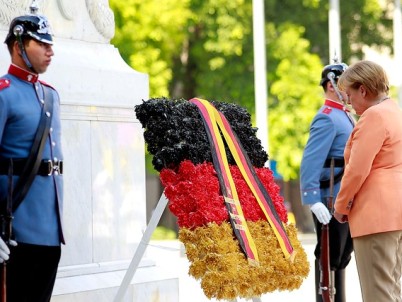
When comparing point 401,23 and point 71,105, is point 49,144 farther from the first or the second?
point 401,23

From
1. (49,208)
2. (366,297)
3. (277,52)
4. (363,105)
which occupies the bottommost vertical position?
(366,297)

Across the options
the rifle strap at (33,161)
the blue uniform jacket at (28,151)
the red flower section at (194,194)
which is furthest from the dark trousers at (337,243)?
the rifle strap at (33,161)

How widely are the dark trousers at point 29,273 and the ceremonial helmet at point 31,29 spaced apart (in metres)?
1.08

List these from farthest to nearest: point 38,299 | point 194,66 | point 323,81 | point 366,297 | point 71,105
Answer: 1. point 194,66
2. point 323,81
3. point 71,105
4. point 366,297
5. point 38,299

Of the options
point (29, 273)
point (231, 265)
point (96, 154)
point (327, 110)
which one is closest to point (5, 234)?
point (29, 273)

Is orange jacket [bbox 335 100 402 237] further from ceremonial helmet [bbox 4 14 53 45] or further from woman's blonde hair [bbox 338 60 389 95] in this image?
ceremonial helmet [bbox 4 14 53 45]

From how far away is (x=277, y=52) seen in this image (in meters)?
28.1

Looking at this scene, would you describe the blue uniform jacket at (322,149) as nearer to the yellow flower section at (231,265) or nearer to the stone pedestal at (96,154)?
the stone pedestal at (96,154)

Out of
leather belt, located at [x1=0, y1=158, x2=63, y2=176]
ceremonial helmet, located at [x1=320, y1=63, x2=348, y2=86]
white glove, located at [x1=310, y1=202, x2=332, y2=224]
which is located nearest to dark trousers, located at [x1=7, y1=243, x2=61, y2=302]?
leather belt, located at [x1=0, y1=158, x2=63, y2=176]

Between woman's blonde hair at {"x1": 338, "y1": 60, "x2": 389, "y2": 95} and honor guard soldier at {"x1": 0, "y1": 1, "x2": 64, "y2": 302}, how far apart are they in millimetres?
1703

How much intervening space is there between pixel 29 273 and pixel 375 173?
1987 mm

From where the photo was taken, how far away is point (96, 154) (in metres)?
8.55

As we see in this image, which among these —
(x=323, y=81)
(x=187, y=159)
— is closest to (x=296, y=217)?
(x=323, y=81)

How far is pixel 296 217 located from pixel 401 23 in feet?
28.5
